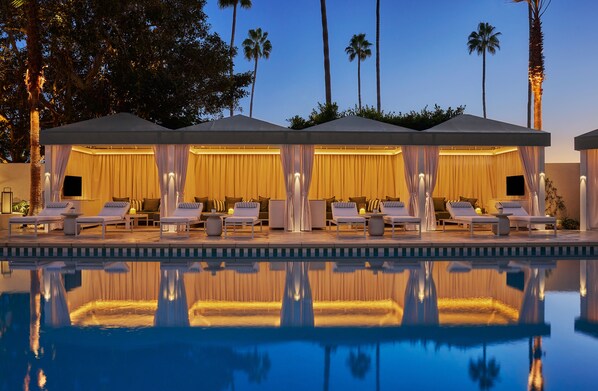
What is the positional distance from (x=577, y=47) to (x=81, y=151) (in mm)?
21358

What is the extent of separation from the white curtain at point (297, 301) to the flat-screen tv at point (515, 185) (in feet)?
27.1

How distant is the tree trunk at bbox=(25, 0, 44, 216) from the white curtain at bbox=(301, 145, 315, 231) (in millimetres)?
7346

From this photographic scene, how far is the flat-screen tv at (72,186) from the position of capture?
13.6 m

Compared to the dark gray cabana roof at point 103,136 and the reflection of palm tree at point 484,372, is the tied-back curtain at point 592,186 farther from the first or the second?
the dark gray cabana roof at point 103,136

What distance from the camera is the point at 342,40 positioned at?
32438mm

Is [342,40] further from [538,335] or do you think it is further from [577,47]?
[538,335]

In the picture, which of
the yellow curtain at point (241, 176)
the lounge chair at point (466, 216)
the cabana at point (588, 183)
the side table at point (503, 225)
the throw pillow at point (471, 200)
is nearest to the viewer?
the lounge chair at point (466, 216)

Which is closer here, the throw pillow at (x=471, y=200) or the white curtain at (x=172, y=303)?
the white curtain at (x=172, y=303)

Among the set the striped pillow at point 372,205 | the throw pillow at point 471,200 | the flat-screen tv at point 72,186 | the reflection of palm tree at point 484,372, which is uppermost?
the flat-screen tv at point 72,186

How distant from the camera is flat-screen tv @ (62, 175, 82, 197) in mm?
13617

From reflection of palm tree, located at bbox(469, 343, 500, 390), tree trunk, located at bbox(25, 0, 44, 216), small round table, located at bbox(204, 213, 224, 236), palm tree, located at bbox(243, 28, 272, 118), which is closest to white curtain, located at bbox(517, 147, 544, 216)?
small round table, located at bbox(204, 213, 224, 236)

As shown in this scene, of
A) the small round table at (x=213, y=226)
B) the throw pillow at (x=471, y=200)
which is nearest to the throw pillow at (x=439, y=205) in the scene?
the throw pillow at (x=471, y=200)

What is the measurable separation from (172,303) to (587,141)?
38.9ft

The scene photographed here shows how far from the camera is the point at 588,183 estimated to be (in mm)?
13344
